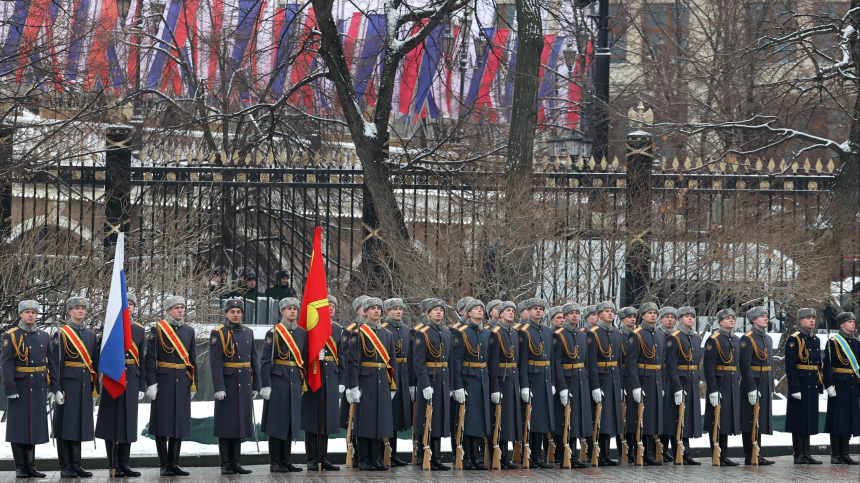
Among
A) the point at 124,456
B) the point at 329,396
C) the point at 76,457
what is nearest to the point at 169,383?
the point at 124,456

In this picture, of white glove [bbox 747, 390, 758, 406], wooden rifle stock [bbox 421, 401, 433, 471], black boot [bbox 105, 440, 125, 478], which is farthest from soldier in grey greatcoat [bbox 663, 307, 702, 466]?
black boot [bbox 105, 440, 125, 478]

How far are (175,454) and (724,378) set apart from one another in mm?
5864

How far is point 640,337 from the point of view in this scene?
13.6 m

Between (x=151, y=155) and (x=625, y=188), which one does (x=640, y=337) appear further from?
(x=151, y=155)

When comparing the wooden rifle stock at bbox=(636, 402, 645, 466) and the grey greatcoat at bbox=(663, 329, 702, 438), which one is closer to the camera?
the wooden rifle stock at bbox=(636, 402, 645, 466)

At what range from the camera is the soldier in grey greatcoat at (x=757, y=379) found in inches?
537

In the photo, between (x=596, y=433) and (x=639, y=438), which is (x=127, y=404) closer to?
(x=596, y=433)

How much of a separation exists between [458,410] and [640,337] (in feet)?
7.14

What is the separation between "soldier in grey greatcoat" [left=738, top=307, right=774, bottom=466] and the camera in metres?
13.6

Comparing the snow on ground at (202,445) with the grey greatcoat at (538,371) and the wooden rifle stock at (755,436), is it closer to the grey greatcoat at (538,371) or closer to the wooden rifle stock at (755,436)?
the wooden rifle stock at (755,436)

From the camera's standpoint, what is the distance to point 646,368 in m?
13.6

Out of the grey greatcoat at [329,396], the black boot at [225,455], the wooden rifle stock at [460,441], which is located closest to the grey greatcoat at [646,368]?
the wooden rifle stock at [460,441]

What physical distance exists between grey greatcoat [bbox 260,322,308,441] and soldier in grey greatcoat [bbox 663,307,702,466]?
3.97m

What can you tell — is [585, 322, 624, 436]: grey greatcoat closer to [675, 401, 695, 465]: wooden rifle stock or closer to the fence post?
[675, 401, 695, 465]: wooden rifle stock
